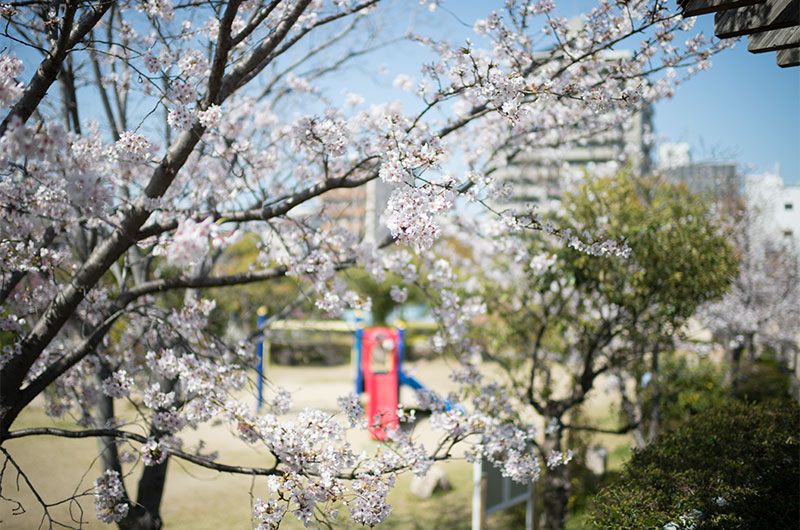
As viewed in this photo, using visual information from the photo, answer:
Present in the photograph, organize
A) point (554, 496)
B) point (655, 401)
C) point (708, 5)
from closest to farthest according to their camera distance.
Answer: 1. point (708, 5)
2. point (554, 496)
3. point (655, 401)

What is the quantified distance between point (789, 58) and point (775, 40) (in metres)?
0.54

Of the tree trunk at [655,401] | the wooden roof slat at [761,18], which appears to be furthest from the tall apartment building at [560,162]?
the wooden roof slat at [761,18]

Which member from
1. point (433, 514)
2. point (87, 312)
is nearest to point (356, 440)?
point (433, 514)

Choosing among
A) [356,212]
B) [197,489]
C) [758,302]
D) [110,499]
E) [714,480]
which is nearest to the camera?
[110,499]

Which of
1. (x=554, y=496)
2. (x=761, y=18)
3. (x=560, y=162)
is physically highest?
(x=560, y=162)

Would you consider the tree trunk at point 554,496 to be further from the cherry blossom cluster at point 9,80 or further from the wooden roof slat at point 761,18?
the cherry blossom cluster at point 9,80

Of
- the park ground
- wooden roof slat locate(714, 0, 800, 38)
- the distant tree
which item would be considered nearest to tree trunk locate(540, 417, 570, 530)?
the distant tree

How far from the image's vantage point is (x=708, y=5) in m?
2.00

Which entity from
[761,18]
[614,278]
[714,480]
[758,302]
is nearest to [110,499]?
[714,480]

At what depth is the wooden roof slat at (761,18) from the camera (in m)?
1.98

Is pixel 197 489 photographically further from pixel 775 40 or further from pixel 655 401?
pixel 775 40

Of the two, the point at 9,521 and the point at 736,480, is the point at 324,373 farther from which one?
the point at 736,480

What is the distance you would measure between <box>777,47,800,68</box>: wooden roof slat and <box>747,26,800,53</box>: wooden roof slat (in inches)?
15.2

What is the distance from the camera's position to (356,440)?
7.61m
